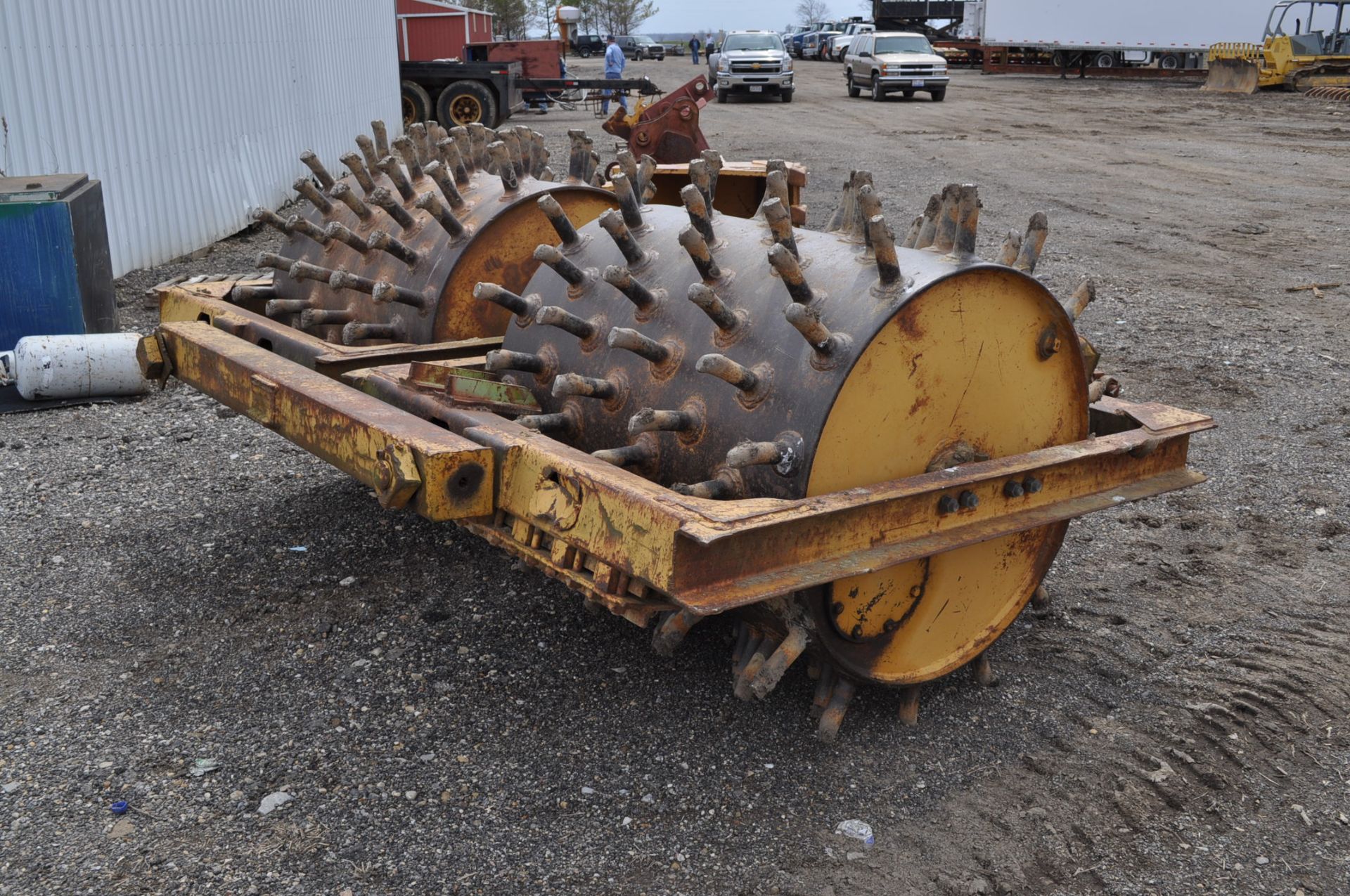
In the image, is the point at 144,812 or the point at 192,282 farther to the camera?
the point at 192,282

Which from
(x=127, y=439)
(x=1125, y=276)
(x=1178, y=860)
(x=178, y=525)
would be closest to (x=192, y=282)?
(x=178, y=525)

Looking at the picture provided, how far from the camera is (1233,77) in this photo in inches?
1089

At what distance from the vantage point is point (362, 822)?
2852 millimetres

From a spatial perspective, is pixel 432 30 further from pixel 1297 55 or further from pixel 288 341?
pixel 288 341

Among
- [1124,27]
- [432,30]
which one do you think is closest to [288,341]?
[432,30]

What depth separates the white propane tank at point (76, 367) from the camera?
6.10 m

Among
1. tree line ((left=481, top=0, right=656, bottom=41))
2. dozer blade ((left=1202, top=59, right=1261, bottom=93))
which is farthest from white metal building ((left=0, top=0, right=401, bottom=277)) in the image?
tree line ((left=481, top=0, right=656, bottom=41))

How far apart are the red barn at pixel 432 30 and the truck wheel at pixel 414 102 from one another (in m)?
5.46

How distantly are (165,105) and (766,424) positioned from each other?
917 centimetres

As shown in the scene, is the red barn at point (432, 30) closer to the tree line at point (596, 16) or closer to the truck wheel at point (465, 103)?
the truck wheel at point (465, 103)

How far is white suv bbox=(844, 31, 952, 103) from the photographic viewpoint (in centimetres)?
2861

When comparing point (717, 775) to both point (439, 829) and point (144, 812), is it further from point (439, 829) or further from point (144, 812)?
point (144, 812)

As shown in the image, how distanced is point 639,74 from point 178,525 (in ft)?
139

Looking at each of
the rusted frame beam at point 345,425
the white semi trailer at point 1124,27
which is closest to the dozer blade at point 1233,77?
the white semi trailer at point 1124,27
